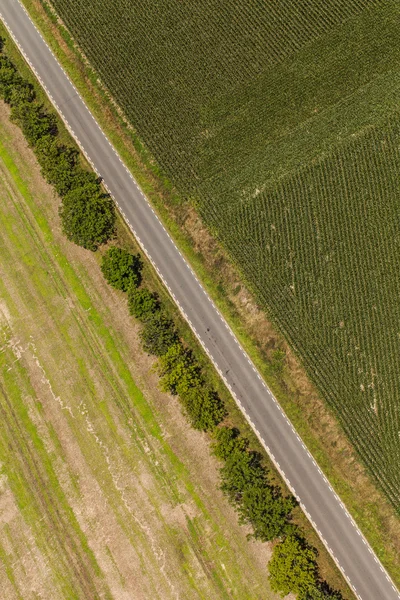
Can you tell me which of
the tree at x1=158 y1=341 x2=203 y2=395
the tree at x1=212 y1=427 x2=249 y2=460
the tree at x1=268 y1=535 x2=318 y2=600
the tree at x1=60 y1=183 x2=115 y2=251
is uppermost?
the tree at x1=60 y1=183 x2=115 y2=251

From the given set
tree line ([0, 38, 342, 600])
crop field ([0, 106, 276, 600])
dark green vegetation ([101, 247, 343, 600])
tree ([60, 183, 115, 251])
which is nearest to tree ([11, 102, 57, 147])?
tree line ([0, 38, 342, 600])

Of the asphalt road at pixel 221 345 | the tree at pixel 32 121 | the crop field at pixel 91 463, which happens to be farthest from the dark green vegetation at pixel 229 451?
the tree at pixel 32 121

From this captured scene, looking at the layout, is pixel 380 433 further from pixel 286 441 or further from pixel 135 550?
pixel 135 550

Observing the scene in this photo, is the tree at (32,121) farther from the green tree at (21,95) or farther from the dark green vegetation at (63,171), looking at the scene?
the green tree at (21,95)

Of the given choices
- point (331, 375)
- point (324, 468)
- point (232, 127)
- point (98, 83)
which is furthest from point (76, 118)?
point (324, 468)

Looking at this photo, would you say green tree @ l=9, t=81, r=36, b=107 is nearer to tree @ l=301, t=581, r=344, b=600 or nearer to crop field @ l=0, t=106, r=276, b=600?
crop field @ l=0, t=106, r=276, b=600

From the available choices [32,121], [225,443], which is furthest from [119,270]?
[32,121]
